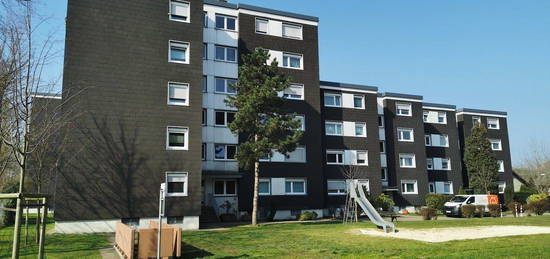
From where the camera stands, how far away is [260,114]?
1051 inches

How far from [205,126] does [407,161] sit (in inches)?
920

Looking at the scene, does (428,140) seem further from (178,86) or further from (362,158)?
(178,86)

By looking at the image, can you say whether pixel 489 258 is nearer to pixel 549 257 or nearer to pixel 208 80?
pixel 549 257

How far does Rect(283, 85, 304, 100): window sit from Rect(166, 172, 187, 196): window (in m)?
13.3

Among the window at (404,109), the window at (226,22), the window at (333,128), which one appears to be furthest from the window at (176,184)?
the window at (404,109)

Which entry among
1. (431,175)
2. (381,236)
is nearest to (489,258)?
(381,236)

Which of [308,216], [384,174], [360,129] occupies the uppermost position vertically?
[360,129]

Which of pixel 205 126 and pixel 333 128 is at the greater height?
pixel 333 128

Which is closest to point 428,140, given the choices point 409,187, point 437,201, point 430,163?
point 430,163

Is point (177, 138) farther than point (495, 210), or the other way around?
point (495, 210)

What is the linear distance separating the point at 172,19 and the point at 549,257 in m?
23.8

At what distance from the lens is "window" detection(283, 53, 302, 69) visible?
1412 inches

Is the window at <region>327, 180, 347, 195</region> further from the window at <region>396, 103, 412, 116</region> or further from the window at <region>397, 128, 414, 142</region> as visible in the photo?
the window at <region>396, 103, 412, 116</region>

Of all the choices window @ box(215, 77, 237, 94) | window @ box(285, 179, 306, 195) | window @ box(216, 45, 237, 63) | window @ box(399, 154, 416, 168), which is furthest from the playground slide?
window @ box(399, 154, 416, 168)
